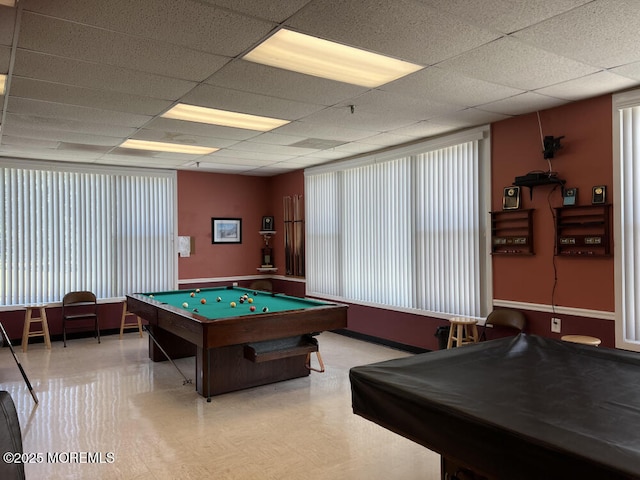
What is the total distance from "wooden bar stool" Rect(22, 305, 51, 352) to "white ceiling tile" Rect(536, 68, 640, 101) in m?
6.52

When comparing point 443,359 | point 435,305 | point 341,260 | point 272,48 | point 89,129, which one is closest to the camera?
point 443,359

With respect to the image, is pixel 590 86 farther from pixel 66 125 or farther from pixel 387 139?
pixel 66 125

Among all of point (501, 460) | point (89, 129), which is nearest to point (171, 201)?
point (89, 129)

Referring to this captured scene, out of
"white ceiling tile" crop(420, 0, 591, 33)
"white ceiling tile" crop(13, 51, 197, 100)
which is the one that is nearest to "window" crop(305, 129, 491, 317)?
"white ceiling tile" crop(420, 0, 591, 33)

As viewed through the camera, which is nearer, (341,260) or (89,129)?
(89,129)

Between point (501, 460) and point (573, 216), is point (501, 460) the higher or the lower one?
the lower one

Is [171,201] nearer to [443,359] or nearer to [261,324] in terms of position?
[261,324]

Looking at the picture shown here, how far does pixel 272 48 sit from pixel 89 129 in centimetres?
290

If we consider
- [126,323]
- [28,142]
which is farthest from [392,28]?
[126,323]

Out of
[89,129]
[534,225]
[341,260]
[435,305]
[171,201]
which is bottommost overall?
[435,305]

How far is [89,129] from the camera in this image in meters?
4.92

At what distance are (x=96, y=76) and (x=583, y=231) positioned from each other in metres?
4.12

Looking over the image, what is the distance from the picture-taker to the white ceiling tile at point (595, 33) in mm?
2436

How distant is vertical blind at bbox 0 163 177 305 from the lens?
262 inches
